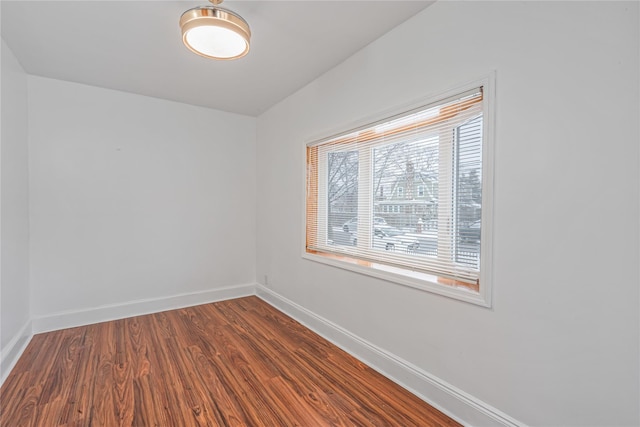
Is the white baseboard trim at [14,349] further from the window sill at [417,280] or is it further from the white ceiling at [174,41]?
the window sill at [417,280]

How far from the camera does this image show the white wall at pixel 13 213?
7.28ft

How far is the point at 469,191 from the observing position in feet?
5.69

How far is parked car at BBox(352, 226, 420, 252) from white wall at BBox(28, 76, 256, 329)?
2.36m

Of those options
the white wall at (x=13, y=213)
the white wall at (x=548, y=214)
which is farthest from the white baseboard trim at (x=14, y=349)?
the white wall at (x=548, y=214)

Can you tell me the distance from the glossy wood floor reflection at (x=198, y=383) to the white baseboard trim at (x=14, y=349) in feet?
0.18

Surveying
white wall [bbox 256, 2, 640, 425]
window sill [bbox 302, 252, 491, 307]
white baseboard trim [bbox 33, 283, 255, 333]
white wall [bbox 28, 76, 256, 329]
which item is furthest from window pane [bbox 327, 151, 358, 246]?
white baseboard trim [bbox 33, 283, 255, 333]

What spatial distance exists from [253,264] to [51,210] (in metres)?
2.32

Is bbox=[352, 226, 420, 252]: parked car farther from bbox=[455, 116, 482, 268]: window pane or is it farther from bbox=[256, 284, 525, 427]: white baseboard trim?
bbox=[256, 284, 525, 427]: white baseboard trim

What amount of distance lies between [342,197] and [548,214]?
169cm

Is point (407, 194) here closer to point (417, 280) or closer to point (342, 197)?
point (417, 280)

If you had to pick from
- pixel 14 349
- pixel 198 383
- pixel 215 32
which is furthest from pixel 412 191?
pixel 14 349

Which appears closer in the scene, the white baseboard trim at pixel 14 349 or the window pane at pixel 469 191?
the window pane at pixel 469 191

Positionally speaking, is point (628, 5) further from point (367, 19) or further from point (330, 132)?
point (330, 132)

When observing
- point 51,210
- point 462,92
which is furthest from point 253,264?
point 462,92
